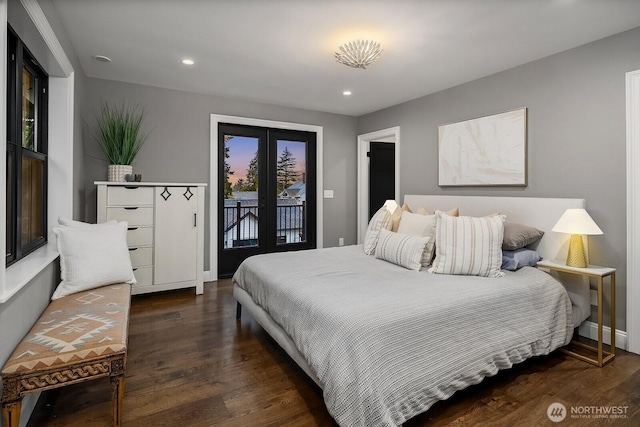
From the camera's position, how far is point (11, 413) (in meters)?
1.34

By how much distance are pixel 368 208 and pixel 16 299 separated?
4524 mm

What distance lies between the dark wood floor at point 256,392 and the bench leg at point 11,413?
1.31ft

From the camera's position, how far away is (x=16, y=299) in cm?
157

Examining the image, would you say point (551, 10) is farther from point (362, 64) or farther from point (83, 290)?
point (83, 290)

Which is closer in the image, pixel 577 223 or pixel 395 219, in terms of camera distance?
pixel 577 223

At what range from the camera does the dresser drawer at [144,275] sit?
352cm

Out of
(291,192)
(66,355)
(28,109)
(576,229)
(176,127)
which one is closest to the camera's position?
(66,355)

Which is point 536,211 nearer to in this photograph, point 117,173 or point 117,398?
point 117,398

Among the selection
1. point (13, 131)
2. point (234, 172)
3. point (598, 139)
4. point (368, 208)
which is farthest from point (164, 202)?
point (598, 139)

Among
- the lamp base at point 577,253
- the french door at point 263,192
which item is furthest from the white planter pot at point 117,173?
the lamp base at point 577,253

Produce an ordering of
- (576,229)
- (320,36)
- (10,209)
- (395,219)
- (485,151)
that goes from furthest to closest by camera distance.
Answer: (485,151) → (395,219) → (320,36) → (576,229) → (10,209)

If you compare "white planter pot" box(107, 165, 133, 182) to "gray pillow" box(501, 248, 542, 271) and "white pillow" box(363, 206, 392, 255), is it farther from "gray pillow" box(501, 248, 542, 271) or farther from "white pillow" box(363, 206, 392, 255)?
"gray pillow" box(501, 248, 542, 271)

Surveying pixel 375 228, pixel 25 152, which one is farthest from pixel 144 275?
pixel 375 228

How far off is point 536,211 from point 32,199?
3935mm
